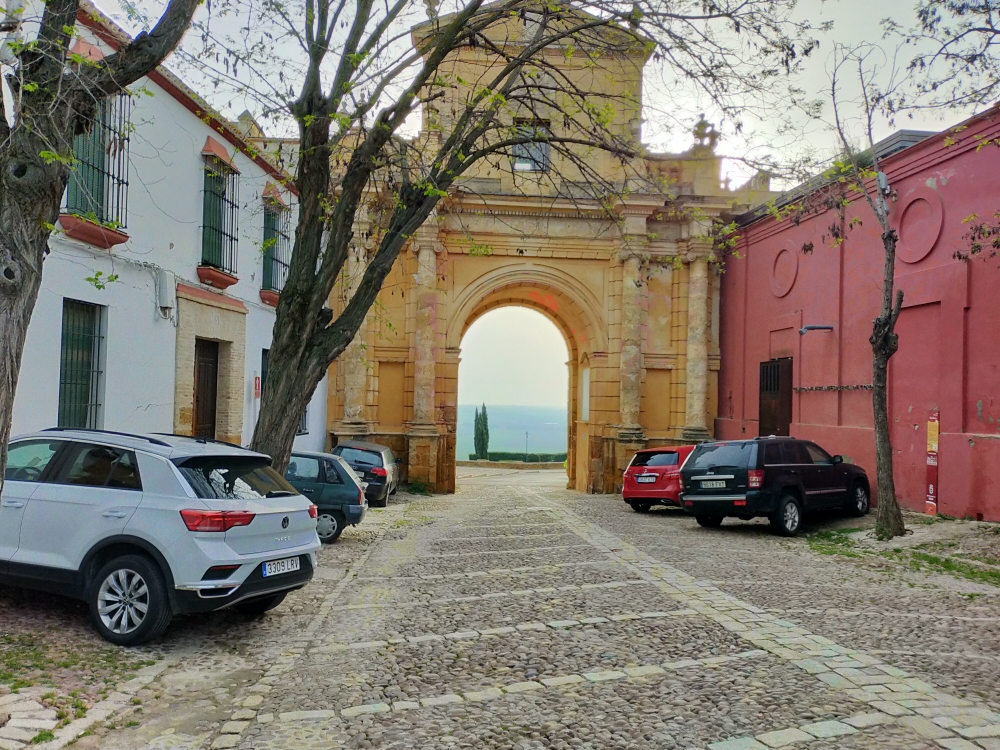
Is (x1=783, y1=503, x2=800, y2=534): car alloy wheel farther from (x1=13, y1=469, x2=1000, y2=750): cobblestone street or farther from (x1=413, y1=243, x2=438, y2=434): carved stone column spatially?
(x1=413, y1=243, x2=438, y2=434): carved stone column

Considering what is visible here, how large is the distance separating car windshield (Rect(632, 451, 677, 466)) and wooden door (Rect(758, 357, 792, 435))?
3.35m

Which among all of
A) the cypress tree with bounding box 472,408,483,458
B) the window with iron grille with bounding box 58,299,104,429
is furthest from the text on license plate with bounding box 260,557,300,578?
the cypress tree with bounding box 472,408,483,458

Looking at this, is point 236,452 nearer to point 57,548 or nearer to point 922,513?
point 57,548

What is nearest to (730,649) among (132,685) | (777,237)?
(132,685)

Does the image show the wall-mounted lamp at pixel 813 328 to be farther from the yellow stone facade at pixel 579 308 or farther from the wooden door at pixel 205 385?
the wooden door at pixel 205 385

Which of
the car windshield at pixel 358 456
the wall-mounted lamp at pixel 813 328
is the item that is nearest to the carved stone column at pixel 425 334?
the car windshield at pixel 358 456

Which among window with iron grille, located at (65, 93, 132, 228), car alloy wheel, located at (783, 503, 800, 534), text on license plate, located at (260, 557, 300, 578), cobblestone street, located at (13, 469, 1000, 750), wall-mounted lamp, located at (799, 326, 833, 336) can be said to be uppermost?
window with iron grille, located at (65, 93, 132, 228)

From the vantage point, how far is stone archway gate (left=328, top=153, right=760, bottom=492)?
21.9m

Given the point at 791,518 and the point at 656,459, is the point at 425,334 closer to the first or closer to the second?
the point at 656,459

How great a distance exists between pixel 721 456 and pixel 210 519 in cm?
946

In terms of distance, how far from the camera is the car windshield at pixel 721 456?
528 inches

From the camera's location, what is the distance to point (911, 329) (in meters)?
15.0

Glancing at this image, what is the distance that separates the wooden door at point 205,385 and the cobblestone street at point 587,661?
501 centimetres

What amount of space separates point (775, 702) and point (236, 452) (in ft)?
14.3
